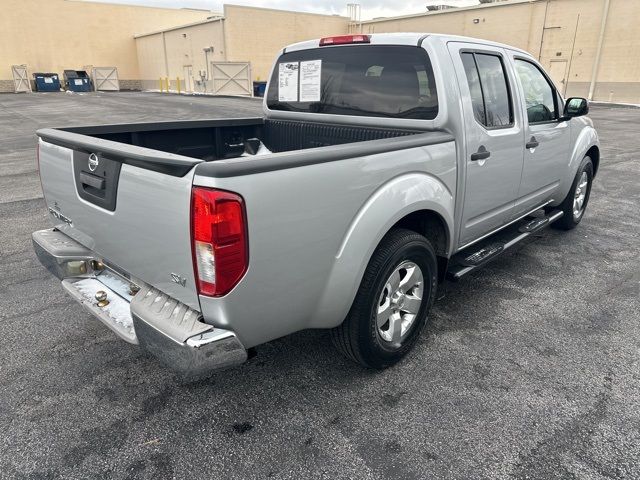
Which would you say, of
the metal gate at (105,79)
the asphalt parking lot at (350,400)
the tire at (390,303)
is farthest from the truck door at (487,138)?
the metal gate at (105,79)

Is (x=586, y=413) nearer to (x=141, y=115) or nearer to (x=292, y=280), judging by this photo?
(x=292, y=280)

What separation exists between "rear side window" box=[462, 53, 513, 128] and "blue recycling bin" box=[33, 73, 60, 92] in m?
43.5

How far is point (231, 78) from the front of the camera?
3203 centimetres

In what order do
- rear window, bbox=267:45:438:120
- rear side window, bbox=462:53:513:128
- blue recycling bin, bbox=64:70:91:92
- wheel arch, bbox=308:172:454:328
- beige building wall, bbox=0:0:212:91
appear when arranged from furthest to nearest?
beige building wall, bbox=0:0:212:91 < blue recycling bin, bbox=64:70:91:92 < rear side window, bbox=462:53:513:128 < rear window, bbox=267:45:438:120 < wheel arch, bbox=308:172:454:328

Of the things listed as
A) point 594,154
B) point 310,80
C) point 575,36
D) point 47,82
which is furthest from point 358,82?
point 47,82

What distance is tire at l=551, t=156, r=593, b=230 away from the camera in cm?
523

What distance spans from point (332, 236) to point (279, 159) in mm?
488

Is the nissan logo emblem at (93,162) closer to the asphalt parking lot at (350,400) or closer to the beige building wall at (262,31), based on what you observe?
the asphalt parking lot at (350,400)

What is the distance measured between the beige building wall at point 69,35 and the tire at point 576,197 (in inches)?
1834

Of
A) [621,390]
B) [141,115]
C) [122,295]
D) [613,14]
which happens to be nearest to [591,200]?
[621,390]

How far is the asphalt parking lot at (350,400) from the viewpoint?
2240 millimetres

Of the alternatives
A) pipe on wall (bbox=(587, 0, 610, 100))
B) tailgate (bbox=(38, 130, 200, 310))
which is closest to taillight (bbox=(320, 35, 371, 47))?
tailgate (bbox=(38, 130, 200, 310))

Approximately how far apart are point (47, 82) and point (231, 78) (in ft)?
57.3

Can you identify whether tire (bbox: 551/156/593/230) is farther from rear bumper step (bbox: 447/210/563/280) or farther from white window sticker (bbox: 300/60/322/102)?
white window sticker (bbox: 300/60/322/102)
